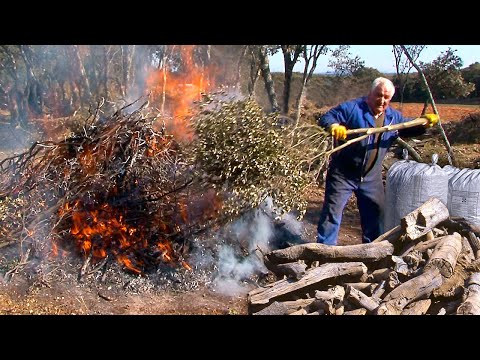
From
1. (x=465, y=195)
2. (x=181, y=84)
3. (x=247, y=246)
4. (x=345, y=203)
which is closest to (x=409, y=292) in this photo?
(x=345, y=203)

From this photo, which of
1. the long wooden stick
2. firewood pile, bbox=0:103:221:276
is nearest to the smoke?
firewood pile, bbox=0:103:221:276

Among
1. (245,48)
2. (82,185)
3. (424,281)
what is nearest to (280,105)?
(245,48)

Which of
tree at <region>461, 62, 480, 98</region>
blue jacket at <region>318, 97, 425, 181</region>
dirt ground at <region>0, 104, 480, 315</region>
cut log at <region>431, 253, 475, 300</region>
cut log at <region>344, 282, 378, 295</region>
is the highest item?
tree at <region>461, 62, 480, 98</region>

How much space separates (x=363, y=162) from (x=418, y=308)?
1.91 meters

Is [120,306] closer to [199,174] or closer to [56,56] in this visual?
[199,174]

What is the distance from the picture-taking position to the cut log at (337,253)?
4.96m

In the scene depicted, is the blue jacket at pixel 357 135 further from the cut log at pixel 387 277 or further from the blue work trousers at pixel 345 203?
the cut log at pixel 387 277

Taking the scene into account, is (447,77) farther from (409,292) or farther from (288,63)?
(409,292)

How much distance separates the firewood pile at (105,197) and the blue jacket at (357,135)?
1.52 m

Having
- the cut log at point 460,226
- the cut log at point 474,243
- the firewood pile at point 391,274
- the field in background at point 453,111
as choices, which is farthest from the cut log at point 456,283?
the field in background at point 453,111

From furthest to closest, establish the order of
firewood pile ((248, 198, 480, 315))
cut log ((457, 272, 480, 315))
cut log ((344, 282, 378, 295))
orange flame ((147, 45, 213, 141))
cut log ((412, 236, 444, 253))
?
orange flame ((147, 45, 213, 141)) < cut log ((412, 236, 444, 253)) < cut log ((344, 282, 378, 295)) < firewood pile ((248, 198, 480, 315)) < cut log ((457, 272, 480, 315))

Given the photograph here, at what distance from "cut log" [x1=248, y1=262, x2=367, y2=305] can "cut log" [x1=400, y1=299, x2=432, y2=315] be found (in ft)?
2.06

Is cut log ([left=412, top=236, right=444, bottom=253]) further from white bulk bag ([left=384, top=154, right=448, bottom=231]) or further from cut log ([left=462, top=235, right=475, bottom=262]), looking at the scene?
white bulk bag ([left=384, top=154, right=448, bottom=231])

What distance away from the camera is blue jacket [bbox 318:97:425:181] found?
18.0 feet
